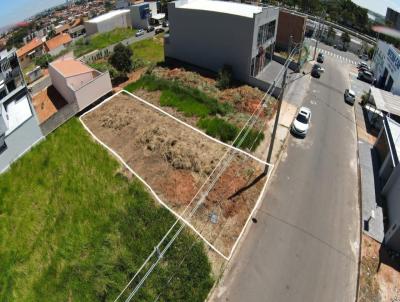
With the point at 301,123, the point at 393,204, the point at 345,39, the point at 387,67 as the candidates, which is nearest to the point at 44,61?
the point at 301,123

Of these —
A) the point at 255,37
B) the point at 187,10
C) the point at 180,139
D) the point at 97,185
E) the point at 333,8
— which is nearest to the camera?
the point at 97,185

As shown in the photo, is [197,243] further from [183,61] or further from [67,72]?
[183,61]

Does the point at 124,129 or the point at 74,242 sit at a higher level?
the point at 124,129

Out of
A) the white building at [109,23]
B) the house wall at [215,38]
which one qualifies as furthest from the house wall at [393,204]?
the white building at [109,23]

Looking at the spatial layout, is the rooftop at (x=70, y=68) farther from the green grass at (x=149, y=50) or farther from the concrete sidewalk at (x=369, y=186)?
the concrete sidewalk at (x=369, y=186)

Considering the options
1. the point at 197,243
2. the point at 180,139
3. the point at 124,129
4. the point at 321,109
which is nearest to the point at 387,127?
the point at 321,109

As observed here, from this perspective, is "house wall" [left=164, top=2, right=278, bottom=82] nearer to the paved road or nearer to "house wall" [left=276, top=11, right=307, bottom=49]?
"house wall" [left=276, top=11, right=307, bottom=49]

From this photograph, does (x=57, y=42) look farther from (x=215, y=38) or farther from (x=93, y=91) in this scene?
(x=215, y=38)
